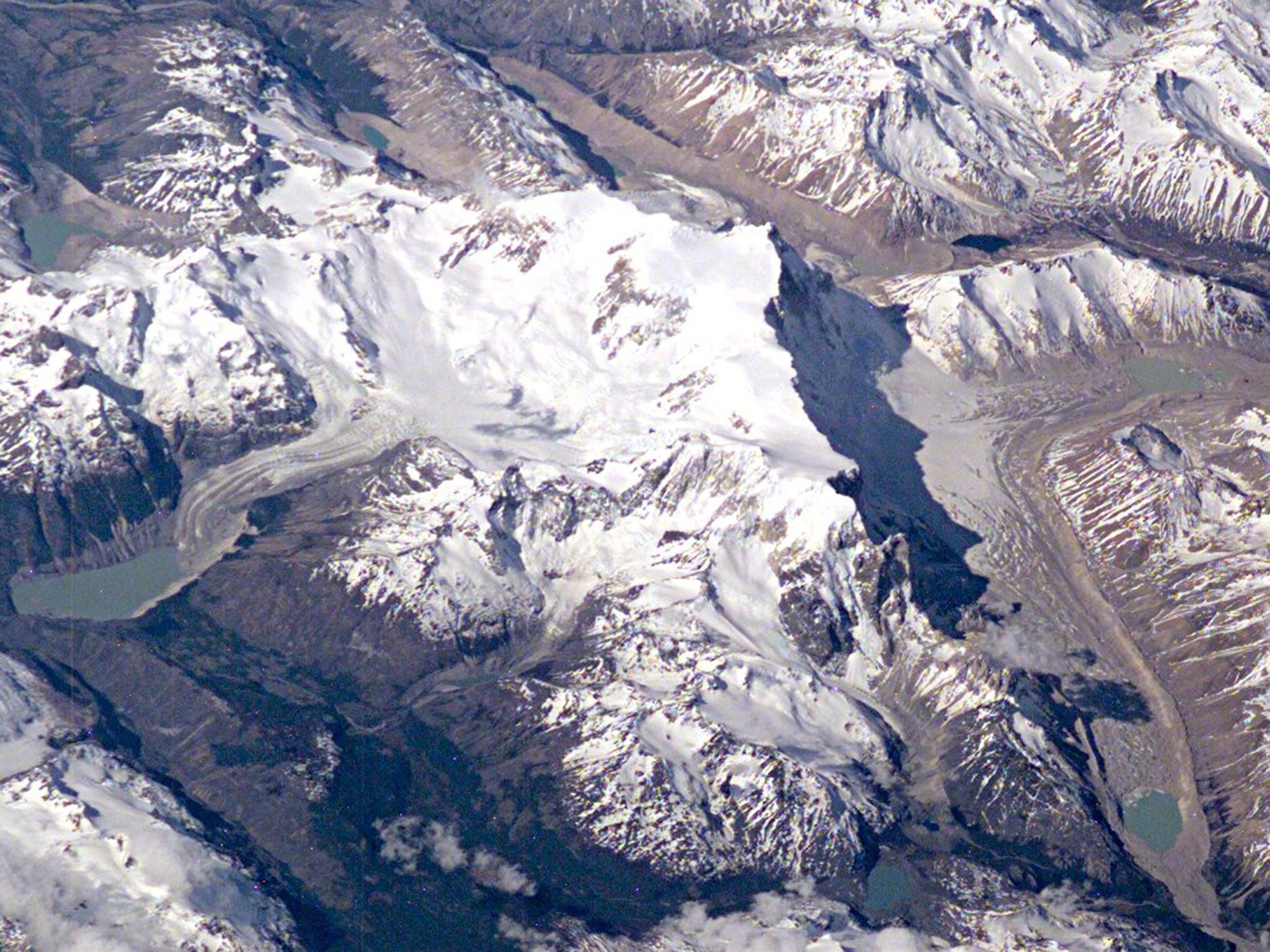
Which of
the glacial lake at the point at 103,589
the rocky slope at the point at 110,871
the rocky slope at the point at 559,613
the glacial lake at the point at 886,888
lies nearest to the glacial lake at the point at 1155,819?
the rocky slope at the point at 559,613

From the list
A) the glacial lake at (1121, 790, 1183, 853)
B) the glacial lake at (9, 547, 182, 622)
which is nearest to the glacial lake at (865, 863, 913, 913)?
the glacial lake at (1121, 790, 1183, 853)

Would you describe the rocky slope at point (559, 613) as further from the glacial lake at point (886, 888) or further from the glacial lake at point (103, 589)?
the glacial lake at point (103, 589)

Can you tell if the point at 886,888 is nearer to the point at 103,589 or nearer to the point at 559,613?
the point at 559,613

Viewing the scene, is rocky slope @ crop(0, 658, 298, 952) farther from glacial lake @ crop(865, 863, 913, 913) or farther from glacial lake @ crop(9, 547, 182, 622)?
glacial lake @ crop(865, 863, 913, 913)

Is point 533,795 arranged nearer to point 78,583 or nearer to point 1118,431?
point 78,583

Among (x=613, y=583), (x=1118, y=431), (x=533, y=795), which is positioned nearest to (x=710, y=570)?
(x=613, y=583)
